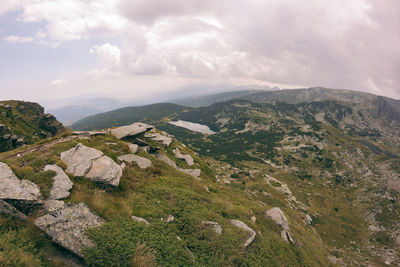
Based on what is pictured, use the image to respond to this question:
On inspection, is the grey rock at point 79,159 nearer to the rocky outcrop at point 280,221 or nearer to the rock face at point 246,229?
the rock face at point 246,229

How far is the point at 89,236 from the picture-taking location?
25.8 feet

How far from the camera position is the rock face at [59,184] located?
10156 millimetres

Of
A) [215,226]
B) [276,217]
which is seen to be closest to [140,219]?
[215,226]

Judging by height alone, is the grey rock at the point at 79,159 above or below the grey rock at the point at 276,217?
above

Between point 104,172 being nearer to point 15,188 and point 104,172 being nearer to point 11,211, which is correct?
point 15,188

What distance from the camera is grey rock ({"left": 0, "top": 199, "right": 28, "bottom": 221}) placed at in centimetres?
758

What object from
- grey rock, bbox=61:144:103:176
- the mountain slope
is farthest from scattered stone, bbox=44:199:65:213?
the mountain slope

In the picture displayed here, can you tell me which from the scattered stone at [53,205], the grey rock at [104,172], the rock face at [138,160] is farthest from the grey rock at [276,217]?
the scattered stone at [53,205]

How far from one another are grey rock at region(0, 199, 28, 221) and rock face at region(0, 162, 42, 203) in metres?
0.58

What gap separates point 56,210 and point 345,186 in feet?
560

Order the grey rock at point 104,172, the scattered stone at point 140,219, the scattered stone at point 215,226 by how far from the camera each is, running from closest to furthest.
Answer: the scattered stone at point 140,219 → the scattered stone at point 215,226 → the grey rock at point 104,172

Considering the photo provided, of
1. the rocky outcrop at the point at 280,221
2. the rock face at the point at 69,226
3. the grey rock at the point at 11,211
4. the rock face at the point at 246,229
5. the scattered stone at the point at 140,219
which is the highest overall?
the grey rock at the point at 11,211

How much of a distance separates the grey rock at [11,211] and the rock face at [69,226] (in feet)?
2.37

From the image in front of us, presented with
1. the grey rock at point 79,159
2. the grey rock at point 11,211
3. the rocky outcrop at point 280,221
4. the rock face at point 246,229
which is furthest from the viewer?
the rocky outcrop at point 280,221
